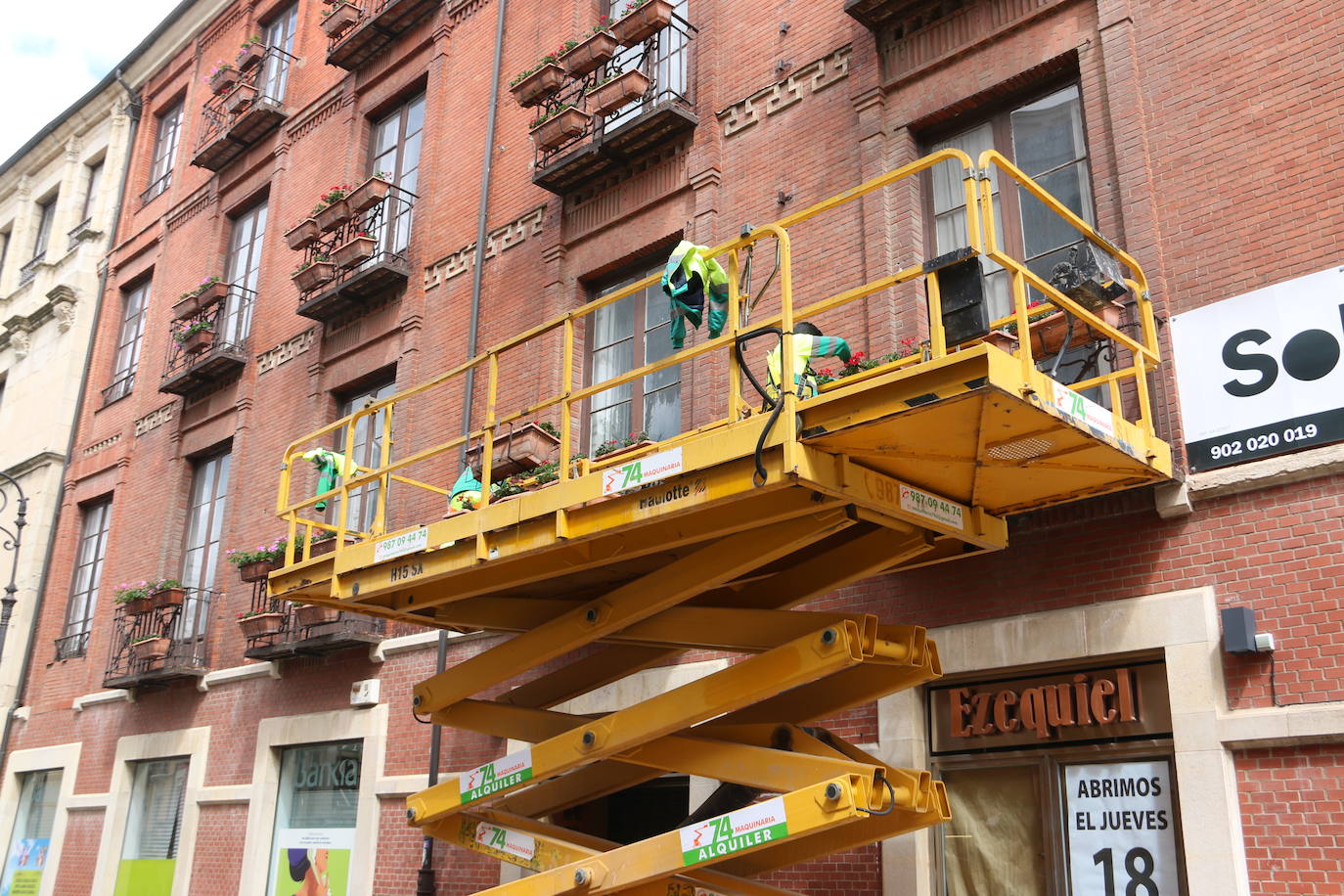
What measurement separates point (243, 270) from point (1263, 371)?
686 inches

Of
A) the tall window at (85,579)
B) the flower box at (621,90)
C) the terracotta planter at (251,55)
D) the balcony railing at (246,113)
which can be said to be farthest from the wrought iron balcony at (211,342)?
the flower box at (621,90)

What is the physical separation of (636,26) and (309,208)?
7.99m

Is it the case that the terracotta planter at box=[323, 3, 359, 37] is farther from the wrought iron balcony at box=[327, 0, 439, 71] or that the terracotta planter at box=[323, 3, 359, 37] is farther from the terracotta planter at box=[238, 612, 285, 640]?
the terracotta planter at box=[238, 612, 285, 640]

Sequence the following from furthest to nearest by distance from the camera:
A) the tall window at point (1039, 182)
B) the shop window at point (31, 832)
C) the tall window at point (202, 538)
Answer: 1. the shop window at point (31, 832)
2. the tall window at point (202, 538)
3. the tall window at point (1039, 182)

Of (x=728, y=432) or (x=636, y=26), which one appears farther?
(x=636, y=26)

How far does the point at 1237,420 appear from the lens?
8375 millimetres

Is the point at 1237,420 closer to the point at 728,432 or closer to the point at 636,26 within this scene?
the point at 728,432

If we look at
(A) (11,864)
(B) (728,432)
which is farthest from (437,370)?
(A) (11,864)

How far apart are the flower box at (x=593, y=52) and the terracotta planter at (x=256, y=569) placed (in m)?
7.56

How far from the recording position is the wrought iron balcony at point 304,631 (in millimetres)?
14683

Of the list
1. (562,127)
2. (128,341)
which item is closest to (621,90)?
(562,127)

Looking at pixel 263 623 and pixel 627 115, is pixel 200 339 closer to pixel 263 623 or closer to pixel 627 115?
pixel 263 623

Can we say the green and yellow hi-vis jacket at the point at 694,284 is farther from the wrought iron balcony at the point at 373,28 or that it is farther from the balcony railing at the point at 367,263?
the wrought iron balcony at the point at 373,28

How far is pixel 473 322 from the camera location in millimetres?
15000
